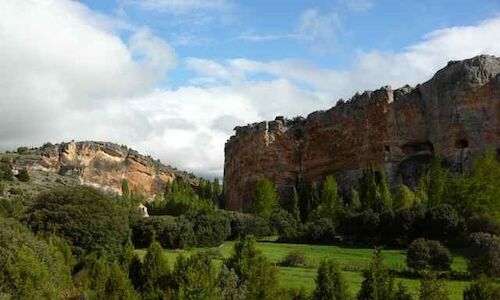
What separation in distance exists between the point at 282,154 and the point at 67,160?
54969mm

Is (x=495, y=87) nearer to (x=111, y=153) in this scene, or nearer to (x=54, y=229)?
(x=54, y=229)

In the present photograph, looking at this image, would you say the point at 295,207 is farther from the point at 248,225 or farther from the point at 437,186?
the point at 437,186

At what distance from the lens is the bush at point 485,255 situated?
27703mm

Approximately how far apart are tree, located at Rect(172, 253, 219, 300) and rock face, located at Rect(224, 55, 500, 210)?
5094cm

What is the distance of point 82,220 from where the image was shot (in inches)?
1572

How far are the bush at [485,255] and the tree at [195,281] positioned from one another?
14.9m

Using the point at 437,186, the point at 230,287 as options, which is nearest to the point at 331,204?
the point at 437,186

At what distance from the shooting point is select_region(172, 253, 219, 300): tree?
1758 centimetres

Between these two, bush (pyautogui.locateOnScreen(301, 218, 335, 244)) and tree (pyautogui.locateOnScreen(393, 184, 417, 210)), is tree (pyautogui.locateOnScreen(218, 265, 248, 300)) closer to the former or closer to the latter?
bush (pyautogui.locateOnScreen(301, 218, 335, 244))

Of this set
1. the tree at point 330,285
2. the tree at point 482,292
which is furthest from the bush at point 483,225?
the tree at point 330,285

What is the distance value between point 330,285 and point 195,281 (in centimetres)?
423

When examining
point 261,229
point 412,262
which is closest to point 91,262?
point 412,262

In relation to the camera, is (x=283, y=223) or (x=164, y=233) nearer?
(x=164, y=233)

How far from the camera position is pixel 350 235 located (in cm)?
4572
